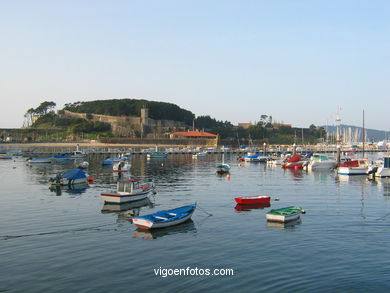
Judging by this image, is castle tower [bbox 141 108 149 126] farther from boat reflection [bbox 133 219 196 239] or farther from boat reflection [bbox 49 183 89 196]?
boat reflection [bbox 133 219 196 239]

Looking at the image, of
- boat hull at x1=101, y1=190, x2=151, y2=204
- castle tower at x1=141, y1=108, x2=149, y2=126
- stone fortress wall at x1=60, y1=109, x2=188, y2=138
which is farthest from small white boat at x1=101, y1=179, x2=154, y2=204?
castle tower at x1=141, y1=108, x2=149, y2=126

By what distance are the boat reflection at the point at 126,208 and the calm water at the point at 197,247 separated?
0.33 feet

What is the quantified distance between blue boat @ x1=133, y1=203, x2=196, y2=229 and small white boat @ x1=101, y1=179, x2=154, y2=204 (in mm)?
9163

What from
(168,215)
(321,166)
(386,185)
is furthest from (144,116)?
(168,215)

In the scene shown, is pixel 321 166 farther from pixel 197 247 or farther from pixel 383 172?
pixel 197 247

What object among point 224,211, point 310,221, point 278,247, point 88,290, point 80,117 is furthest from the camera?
point 80,117

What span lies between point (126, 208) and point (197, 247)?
14341mm

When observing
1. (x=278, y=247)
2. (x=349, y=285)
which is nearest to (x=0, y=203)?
(x=278, y=247)

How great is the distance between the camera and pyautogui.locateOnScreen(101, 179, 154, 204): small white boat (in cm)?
3781

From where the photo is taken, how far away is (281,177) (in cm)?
6538

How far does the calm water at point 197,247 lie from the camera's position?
18.8 meters

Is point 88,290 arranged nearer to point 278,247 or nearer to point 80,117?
point 278,247

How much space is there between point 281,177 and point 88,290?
2010 inches

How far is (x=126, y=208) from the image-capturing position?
37.1 m
